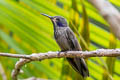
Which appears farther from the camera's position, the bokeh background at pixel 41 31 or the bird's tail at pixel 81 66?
the bokeh background at pixel 41 31

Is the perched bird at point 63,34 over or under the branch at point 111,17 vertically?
under

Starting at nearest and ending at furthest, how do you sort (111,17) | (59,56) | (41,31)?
(111,17) < (59,56) < (41,31)

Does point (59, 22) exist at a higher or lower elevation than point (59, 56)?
lower

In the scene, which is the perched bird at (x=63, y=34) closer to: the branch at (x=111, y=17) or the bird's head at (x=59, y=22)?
the bird's head at (x=59, y=22)

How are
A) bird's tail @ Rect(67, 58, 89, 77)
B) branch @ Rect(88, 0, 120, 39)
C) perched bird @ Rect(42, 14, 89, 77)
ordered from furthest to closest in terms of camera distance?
perched bird @ Rect(42, 14, 89, 77) < bird's tail @ Rect(67, 58, 89, 77) < branch @ Rect(88, 0, 120, 39)

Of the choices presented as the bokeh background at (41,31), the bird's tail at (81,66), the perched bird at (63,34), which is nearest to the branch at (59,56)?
the bird's tail at (81,66)

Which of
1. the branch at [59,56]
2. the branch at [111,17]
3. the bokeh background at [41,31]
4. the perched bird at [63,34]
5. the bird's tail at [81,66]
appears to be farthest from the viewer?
the perched bird at [63,34]

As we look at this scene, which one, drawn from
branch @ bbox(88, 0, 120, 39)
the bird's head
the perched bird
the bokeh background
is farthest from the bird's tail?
branch @ bbox(88, 0, 120, 39)

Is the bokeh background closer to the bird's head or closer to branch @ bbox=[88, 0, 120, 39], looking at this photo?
the bird's head

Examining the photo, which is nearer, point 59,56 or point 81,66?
point 59,56

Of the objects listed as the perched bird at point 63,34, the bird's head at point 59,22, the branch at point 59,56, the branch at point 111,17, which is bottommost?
the perched bird at point 63,34

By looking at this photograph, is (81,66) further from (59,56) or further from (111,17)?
(111,17)

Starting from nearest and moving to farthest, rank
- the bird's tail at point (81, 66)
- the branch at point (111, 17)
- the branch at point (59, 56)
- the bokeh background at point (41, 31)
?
the branch at point (111, 17), the branch at point (59, 56), the bird's tail at point (81, 66), the bokeh background at point (41, 31)

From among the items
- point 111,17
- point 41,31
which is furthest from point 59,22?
point 111,17
